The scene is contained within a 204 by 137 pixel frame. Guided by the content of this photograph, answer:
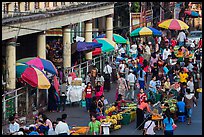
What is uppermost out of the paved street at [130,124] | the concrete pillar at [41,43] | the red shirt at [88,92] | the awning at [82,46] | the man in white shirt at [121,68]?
the concrete pillar at [41,43]

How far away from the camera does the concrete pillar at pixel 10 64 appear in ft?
87.1

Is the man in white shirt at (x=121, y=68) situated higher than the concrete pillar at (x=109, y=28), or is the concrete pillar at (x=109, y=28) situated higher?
the concrete pillar at (x=109, y=28)

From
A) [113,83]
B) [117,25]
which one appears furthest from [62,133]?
[117,25]

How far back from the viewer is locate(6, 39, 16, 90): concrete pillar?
87.1 ft

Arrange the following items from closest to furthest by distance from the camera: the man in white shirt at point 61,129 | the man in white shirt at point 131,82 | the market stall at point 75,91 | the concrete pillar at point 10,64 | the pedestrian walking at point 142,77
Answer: the man in white shirt at point 61,129
the concrete pillar at point 10,64
the market stall at point 75,91
the man in white shirt at point 131,82
the pedestrian walking at point 142,77

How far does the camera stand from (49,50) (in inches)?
1464

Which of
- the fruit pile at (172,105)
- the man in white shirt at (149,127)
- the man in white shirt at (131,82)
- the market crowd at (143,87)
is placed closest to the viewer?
the market crowd at (143,87)

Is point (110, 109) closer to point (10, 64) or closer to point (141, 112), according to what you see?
point (141, 112)

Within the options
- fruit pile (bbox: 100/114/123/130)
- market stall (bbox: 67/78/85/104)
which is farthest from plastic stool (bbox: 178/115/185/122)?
market stall (bbox: 67/78/85/104)

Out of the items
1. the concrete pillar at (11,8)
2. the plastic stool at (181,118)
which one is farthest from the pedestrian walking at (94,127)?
the concrete pillar at (11,8)

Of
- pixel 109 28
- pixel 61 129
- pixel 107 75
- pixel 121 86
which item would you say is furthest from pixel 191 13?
pixel 61 129

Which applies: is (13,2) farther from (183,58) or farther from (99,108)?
(183,58)

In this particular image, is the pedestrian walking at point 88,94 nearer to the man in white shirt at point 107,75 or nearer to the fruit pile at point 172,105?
the fruit pile at point 172,105

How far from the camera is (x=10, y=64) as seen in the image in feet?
86.9
